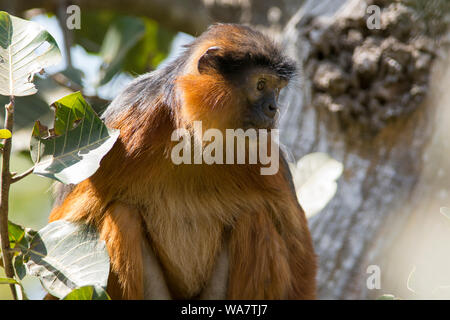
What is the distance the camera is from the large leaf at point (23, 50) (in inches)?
116

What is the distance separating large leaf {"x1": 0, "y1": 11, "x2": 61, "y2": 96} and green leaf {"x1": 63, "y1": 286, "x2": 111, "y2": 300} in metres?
1.12

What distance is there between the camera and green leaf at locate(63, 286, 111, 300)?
2.66 metres

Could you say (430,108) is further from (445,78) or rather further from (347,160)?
(347,160)

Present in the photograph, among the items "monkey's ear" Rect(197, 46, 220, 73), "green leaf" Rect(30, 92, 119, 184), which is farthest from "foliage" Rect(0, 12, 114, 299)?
"monkey's ear" Rect(197, 46, 220, 73)

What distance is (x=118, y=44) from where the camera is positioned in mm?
5805

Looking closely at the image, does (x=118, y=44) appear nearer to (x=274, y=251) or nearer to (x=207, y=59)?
(x=207, y=59)

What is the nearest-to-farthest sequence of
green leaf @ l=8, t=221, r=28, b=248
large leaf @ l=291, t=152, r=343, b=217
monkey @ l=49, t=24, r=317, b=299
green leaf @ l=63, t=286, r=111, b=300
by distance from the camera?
green leaf @ l=63, t=286, r=111, b=300, green leaf @ l=8, t=221, r=28, b=248, monkey @ l=49, t=24, r=317, b=299, large leaf @ l=291, t=152, r=343, b=217

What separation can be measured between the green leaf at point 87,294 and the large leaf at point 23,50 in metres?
1.12

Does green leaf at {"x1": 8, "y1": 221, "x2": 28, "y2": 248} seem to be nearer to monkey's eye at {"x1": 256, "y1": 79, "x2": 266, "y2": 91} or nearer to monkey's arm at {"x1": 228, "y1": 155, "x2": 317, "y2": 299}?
monkey's arm at {"x1": 228, "y1": 155, "x2": 317, "y2": 299}

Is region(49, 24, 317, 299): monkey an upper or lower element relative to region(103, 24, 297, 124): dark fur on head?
lower

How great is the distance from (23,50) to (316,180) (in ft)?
8.16

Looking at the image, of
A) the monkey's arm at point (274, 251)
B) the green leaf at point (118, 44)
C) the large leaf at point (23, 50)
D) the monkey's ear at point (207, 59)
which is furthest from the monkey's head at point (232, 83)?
the green leaf at point (118, 44)

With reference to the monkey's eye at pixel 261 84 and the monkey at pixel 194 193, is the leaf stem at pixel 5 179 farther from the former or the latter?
the monkey's eye at pixel 261 84
